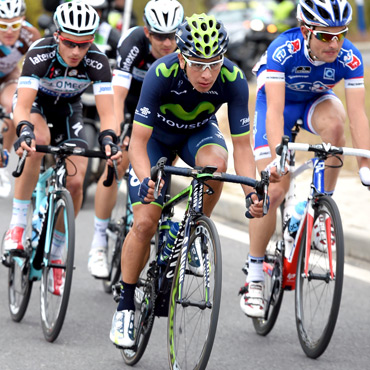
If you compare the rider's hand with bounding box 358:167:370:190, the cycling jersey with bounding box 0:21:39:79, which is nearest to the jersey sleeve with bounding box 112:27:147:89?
the cycling jersey with bounding box 0:21:39:79

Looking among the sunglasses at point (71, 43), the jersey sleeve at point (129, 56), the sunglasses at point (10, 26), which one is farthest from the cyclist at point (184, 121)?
the sunglasses at point (10, 26)

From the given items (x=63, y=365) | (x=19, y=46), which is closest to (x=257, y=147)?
(x=63, y=365)

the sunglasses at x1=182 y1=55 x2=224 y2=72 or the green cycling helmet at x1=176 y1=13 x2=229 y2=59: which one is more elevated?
the green cycling helmet at x1=176 y1=13 x2=229 y2=59

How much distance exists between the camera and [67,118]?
702 centimetres

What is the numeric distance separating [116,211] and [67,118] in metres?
1.09

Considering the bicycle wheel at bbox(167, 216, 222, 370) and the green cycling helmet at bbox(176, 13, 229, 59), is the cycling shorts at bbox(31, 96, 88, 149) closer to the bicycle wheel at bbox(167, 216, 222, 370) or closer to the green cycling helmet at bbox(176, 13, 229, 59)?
the green cycling helmet at bbox(176, 13, 229, 59)

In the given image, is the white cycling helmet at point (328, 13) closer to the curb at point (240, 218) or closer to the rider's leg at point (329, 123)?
the rider's leg at point (329, 123)

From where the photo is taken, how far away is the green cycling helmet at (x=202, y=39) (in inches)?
203

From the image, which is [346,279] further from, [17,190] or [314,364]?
[17,190]

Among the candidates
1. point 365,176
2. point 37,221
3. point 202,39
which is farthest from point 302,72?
point 37,221

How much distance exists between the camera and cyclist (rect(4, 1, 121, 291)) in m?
6.41

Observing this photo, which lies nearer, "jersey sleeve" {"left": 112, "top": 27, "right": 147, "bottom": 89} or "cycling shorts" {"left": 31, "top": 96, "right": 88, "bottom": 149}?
"cycling shorts" {"left": 31, "top": 96, "right": 88, "bottom": 149}

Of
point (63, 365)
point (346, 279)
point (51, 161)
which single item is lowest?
point (63, 365)

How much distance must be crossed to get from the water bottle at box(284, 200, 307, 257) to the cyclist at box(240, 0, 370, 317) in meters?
0.21
